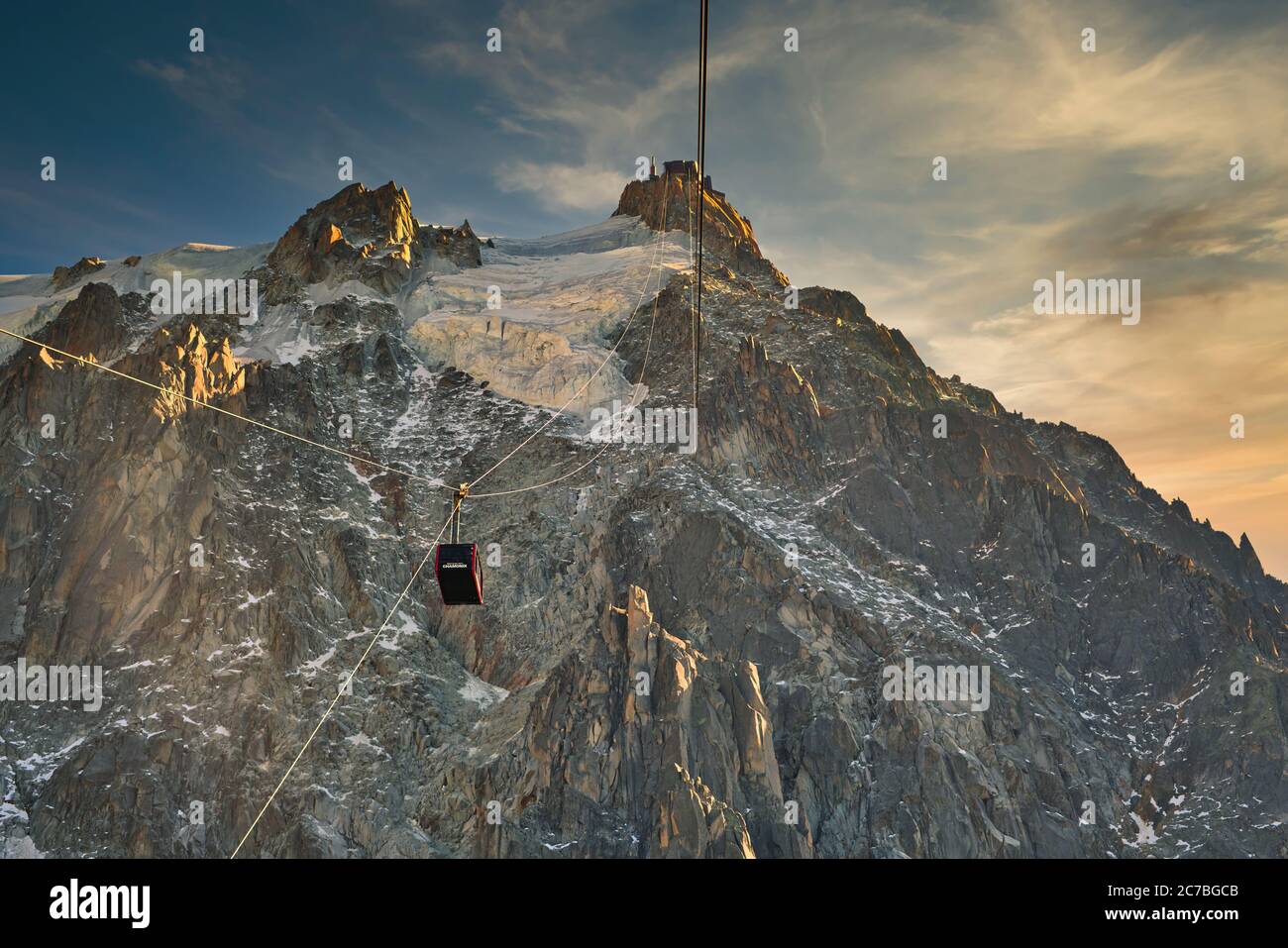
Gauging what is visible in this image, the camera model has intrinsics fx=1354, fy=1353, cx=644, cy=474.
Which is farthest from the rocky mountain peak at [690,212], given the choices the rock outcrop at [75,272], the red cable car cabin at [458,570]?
the red cable car cabin at [458,570]

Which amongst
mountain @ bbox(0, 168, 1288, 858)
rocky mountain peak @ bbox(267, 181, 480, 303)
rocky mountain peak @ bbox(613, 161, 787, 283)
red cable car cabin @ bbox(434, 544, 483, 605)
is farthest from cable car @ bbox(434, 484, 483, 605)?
rocky mountain peak @ bbox(613, 161, 787, 283)

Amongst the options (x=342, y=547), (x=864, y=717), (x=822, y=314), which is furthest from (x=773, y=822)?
(x=822, y=314)

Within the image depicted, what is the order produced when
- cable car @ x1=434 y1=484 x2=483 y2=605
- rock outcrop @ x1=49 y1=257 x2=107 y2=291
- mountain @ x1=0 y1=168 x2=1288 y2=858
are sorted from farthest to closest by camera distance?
1. rock outcrop @ x1=49 y1=257 x2=107 y2=291
2. mountain @ x1=0 y1=168 x2=1288 y2=858
3. cable car @ x1=434 y1=484 x2=483 y2=605

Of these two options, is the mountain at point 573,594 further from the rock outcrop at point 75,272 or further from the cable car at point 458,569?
the cable car at point 458,569

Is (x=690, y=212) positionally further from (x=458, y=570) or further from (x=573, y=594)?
(x=458, y=570)

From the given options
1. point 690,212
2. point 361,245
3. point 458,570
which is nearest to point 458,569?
point 458,570

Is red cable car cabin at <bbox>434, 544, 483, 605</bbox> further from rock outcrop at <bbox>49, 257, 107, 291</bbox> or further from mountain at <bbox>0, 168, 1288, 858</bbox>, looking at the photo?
rock outcrop at <bbox>49, 257, 107, 291</bbox>

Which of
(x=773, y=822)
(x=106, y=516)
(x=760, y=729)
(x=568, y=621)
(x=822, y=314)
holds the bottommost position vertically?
(x=773, y=822)
